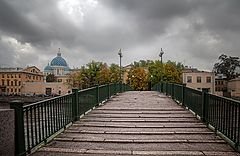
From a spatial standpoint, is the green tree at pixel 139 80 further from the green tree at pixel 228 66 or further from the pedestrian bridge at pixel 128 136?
the pedestrian bridge at pixel 128 136

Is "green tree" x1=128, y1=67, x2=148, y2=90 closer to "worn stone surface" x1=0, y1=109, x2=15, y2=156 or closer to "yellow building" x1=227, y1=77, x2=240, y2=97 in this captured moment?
"yellow building" x1=227, y1=77, x2=240, y2=97

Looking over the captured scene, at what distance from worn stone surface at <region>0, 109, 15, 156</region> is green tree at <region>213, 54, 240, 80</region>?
278 feet

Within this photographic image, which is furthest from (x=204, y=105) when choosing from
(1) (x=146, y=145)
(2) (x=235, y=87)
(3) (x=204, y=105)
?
(2) (x=235, y=87)

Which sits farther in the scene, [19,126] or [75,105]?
[75,105]

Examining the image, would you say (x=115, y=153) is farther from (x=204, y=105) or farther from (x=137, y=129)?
(x=204, y=105)

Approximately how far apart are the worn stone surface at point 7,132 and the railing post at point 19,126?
0.15 m

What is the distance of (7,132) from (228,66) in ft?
284

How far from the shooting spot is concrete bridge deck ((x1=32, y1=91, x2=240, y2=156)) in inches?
254

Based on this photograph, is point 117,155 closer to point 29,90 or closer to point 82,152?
point 82,152

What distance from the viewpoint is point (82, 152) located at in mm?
6391

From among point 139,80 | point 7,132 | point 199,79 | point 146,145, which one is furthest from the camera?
point 139,80

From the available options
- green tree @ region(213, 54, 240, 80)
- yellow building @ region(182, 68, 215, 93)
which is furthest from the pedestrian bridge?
green tree @ region(213, 54, 240, 80)

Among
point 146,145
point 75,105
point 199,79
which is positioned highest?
point 75,105

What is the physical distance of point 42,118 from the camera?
22.4 feet
